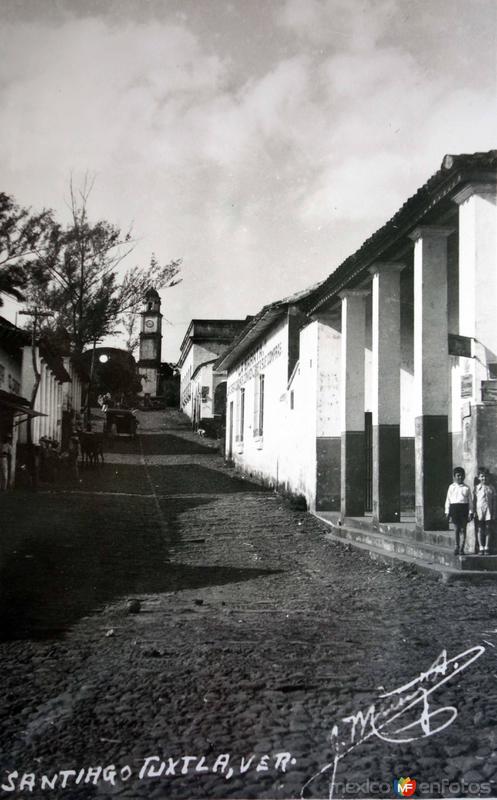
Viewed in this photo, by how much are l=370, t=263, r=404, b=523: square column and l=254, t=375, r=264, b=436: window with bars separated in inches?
303

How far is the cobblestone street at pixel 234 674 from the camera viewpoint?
283 cm

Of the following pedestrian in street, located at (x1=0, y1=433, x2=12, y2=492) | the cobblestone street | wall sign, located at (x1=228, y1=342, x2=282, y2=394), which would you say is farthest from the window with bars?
the cobblestone street

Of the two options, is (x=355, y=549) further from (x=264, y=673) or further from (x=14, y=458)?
(x=14, y=458)

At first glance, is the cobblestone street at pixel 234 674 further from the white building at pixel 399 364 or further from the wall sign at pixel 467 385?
the wall sign at pixel 467 385

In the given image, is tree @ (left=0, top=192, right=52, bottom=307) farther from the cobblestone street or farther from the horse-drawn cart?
the horse-drawn cart

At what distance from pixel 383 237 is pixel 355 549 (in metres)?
3.65

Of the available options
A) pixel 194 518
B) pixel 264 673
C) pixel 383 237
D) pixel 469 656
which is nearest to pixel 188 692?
pixel 264 673

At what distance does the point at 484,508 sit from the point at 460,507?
0.72 feet

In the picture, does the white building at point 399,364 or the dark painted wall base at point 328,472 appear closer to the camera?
the white building at point 399,364

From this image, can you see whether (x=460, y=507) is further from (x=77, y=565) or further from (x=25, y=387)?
(x=25, y=387)

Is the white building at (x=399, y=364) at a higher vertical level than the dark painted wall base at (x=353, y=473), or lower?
higher

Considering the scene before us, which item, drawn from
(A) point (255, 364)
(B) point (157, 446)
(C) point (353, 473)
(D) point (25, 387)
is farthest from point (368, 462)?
(B) point (157, 446)
